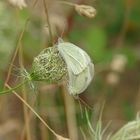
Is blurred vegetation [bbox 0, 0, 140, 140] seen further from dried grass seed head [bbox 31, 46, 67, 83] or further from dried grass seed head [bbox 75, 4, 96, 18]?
dried grass seed head [bbox 31, 46, 67, 83]

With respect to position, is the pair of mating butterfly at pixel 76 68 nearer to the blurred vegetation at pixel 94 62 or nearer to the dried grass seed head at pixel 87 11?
the dried grass seed head at pixel 87 11

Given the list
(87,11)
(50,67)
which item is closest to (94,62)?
(87,11)

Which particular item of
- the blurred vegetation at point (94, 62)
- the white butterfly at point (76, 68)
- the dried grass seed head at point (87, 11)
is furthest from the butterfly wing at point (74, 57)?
the blurred vegetation at point (94, 62)

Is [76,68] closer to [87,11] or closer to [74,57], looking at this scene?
[74,57]

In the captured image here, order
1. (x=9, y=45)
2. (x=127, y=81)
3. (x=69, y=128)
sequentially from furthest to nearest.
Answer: (x=127, y=81), (x=69, y=128), (x=9, y=45)

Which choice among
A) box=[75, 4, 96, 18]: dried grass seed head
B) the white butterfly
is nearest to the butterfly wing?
the white butterfly

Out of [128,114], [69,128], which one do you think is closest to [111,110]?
[128,114]

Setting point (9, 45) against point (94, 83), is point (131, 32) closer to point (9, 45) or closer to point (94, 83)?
point (94, 83)
